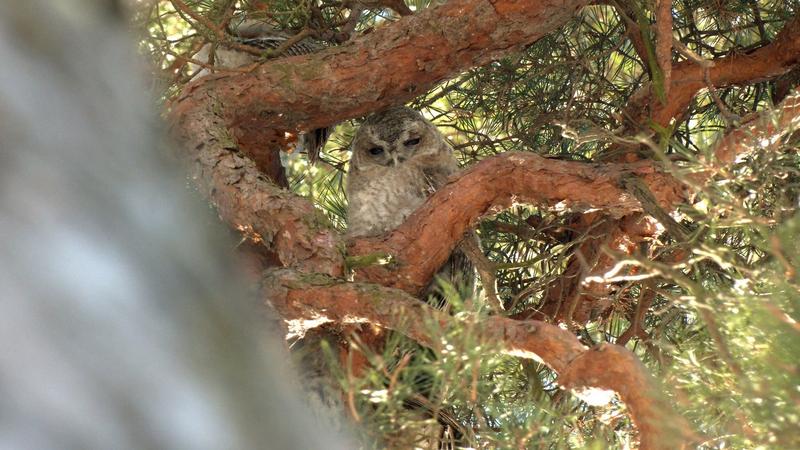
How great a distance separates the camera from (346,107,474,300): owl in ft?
10.5

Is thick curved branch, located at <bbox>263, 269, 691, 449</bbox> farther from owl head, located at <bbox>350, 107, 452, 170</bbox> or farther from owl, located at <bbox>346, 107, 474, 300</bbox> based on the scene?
owl head, located at <bbox>350, 107, 452, 170</bbox>

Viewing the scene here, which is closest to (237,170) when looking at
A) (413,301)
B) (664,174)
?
(413,301)

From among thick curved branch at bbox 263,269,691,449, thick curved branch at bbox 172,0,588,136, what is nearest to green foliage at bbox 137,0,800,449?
thick curved branch at bbox 263,269,691,449

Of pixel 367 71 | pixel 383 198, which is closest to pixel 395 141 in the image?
pixel 383 198

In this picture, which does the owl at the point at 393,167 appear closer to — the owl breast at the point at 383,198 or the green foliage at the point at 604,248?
the owl breast at the point at 383,198

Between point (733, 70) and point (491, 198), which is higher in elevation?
point (733, 70)

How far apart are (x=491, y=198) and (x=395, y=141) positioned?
112cm

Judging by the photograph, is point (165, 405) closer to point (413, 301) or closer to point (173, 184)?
point (173, 184)

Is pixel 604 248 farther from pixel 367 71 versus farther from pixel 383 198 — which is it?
pixel 383 198

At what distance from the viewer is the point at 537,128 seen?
294 centimetres

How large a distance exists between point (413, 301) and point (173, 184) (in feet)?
3.03

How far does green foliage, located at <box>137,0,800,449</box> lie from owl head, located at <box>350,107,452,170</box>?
0.10m

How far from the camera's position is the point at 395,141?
3.35 meters

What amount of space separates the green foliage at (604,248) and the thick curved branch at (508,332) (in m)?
0.05
